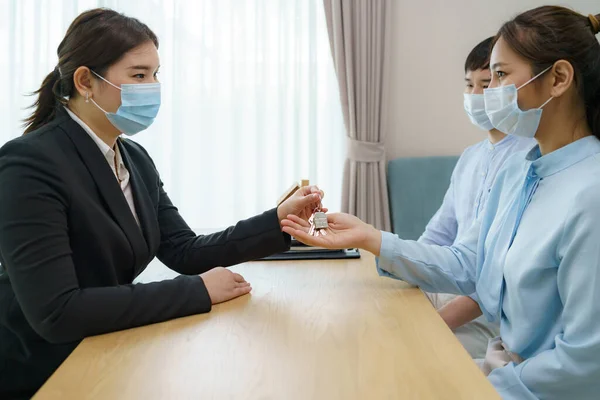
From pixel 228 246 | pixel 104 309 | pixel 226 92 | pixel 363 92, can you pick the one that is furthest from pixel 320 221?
pixel 226 92

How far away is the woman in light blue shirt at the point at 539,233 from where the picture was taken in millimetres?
1201

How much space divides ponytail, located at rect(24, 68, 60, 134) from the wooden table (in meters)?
0.66

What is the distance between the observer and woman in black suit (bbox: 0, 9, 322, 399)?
47.9 inches

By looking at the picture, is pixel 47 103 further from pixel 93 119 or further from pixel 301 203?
pixel 301 203

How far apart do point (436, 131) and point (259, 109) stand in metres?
1.03

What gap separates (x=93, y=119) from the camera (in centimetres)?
159

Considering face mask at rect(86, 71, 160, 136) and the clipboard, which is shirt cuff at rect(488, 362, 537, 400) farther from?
face mask at rect(86, 71, 160, 136)

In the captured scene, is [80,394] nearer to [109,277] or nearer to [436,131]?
[109,277]

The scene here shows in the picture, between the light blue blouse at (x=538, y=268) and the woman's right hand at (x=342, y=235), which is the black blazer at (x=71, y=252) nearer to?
the woman's right hand at (x=342, y=235)

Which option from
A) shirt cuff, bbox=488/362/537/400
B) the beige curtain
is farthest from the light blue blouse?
the beige curtain

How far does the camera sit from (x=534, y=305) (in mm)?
1313

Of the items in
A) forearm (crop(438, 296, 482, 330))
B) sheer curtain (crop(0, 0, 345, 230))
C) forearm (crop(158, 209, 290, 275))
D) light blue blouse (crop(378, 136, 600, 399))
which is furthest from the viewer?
sheer curtain (crop(0, 0, 345, 230))

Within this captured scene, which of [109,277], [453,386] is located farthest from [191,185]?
[453,386]

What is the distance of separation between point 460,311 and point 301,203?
0.70 metres
